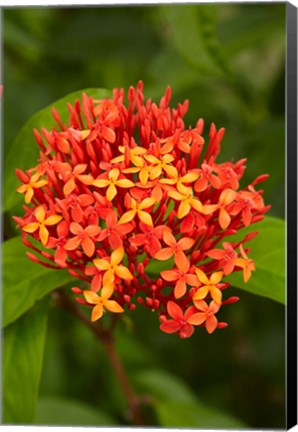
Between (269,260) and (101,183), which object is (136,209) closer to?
(101,183)

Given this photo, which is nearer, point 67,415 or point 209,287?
point 209,287

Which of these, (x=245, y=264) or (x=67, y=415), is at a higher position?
(x=245, y=264)

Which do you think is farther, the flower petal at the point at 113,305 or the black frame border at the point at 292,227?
the black frame border at the point at 292,227

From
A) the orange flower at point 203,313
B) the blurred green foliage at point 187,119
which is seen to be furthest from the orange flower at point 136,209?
the blurred green foliage at point 187,119

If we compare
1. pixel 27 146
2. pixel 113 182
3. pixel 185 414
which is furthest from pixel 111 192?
pixel 185 414

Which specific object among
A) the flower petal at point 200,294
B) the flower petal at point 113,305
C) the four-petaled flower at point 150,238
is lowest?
the flower petal at point 113,305

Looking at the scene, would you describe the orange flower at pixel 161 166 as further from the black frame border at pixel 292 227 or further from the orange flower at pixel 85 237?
the black frame border at pixel 292 227
